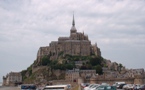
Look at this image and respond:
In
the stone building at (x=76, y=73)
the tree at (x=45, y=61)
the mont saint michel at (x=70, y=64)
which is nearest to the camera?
the stone building at (x=76, y=73)

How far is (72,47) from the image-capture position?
147250 mm

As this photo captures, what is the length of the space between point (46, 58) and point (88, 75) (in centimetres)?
2976

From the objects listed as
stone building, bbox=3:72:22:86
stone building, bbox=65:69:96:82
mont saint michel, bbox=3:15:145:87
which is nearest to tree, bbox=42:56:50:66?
mont saint michel, bbox=3:15:145:87

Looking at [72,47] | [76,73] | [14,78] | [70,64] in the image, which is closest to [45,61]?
[70,64]

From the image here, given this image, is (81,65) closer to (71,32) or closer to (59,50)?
(59,50)

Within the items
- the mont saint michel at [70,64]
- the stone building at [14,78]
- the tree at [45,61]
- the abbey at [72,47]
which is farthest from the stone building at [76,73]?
the stone building at [14,78]

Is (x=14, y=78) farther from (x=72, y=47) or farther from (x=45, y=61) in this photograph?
(x=72, y=47)

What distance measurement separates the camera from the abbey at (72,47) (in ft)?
481

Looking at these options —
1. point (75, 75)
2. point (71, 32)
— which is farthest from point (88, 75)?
point (71, 32)

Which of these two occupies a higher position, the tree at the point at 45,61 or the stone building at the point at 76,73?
the tree at the point at 45,61

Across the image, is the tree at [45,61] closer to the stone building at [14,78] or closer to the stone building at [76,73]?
the stone building at [76,73]

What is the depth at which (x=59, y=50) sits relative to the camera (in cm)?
14912

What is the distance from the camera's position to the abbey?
481 ft

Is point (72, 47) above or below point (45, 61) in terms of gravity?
above
